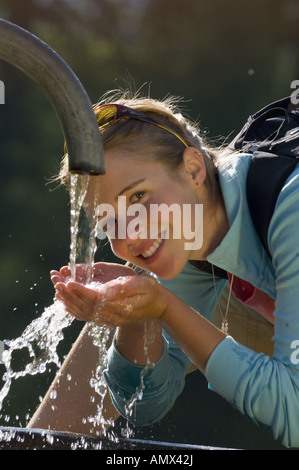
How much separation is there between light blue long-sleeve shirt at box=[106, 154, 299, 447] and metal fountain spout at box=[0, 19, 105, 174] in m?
0.57

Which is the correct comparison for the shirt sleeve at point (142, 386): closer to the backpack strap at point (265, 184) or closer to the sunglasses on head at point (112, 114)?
the backpack strap at point (265, 184)

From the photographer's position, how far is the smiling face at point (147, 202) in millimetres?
1598

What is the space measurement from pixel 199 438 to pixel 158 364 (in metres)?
1.76

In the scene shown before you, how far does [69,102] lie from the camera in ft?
3.42

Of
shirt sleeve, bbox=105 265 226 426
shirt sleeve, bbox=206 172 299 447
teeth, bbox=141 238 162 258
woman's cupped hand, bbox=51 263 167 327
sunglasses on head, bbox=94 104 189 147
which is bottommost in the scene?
shirt sleeve, bbox=105 265 226 426

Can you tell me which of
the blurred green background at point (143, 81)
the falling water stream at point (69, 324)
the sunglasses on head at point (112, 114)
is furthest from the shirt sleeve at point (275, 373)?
the blurred green background at point (143, 81)

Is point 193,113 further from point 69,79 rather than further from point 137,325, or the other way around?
point 69,79

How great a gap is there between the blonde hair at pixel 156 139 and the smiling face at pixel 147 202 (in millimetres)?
25

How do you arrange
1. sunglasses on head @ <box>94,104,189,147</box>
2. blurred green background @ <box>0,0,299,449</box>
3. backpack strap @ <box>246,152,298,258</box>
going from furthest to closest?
blurred green background @ <box>0,0,299,449</box>
sunglasses on head @ <box>94,104,189,147</box>
backpack strap @ <box>246,152,298,258</box>
